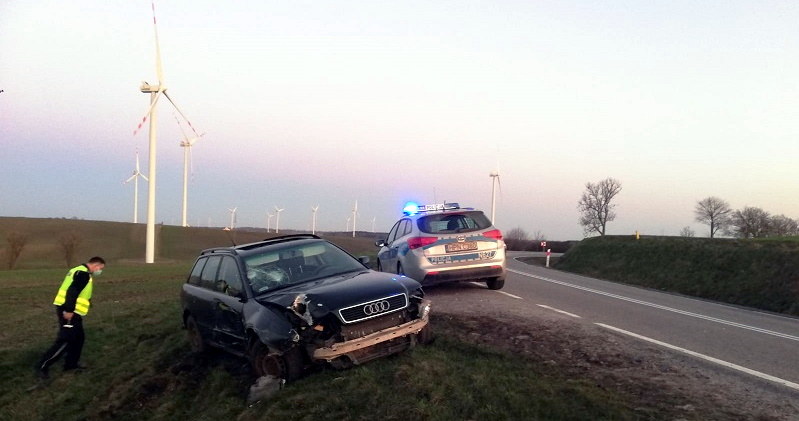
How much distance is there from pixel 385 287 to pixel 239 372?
8.10 feet

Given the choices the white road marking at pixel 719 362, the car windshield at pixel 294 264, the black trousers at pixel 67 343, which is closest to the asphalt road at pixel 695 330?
the white road marking at pixel 719 362

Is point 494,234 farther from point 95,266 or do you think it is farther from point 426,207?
point 95,266

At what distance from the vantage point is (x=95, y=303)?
17891mm

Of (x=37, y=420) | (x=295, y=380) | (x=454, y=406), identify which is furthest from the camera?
(x=37, y=420)

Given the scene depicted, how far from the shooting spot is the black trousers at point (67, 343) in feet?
33.2

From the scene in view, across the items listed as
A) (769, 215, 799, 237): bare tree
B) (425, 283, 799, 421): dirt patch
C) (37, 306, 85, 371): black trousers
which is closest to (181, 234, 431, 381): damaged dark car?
(425, 283, 799, 421): dirt patch

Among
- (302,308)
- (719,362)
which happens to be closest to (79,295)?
(302,308)

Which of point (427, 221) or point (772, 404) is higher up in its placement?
point (427, 221)

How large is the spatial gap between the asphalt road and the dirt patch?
17.3 inches

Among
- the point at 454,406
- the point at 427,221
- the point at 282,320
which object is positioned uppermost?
the point at 427,221

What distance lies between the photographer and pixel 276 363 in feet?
22.4

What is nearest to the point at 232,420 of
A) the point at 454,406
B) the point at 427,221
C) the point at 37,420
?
the point at 454,406

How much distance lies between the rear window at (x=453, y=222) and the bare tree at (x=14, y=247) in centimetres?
4974

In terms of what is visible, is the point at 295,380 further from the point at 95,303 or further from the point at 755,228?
the point at 755,228
